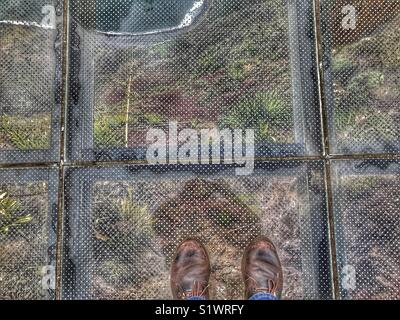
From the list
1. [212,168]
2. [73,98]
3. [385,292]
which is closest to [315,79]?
[212,168]

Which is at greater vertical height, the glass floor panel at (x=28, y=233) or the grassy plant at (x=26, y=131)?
the grassy plant at (x=26, y=131)

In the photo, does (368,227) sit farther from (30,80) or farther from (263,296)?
(30,80)

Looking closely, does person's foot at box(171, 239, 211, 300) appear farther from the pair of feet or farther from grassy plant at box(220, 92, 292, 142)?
grassy plant at box(220, 92, 292, 142)

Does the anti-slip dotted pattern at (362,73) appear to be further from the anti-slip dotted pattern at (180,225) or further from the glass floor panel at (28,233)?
the glass floor panel at (28,233)

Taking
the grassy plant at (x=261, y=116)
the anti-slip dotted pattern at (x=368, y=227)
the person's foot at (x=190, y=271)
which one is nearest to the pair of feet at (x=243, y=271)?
the person's foot at (x=190, y=271)

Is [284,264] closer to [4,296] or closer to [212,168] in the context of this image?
[212,168]

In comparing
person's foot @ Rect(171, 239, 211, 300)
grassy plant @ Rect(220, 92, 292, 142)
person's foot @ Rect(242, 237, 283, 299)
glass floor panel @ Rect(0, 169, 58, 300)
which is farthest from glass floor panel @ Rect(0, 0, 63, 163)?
person's foot @ Rect(242, 237, 283, 299)
